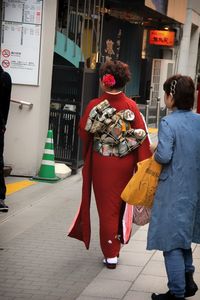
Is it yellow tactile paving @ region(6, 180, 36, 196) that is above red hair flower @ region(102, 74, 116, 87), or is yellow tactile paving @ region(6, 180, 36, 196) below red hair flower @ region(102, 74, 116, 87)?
below

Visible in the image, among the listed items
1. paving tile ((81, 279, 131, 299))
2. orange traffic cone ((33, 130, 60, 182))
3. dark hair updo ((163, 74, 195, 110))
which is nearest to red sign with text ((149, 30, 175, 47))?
orange traffic cone ((33, 130, 60, 182))

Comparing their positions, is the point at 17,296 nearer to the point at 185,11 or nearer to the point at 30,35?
the point at 30,35

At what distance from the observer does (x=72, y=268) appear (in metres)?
5.93

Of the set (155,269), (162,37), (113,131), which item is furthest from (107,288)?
(162,37)

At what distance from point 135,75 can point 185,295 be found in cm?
2225

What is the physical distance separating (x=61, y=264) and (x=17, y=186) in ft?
12.2

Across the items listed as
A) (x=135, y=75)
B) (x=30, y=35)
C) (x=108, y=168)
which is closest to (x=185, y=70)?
(x=135, y=75)

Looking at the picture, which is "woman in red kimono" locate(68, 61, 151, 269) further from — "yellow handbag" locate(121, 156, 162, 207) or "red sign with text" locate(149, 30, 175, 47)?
"red sign with text" locate(149, 30, 175, 47)

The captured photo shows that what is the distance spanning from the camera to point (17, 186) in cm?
960

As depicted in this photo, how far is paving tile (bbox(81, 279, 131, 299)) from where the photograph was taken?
511 centimetres

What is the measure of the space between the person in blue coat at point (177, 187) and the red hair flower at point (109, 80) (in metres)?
1.10

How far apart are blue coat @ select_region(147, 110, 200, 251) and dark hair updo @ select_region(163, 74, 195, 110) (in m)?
0.11

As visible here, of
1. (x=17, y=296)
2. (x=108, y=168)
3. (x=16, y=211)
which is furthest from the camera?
A: (x=16, y=211)

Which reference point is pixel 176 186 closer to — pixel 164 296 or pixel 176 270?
pixel 176 270
